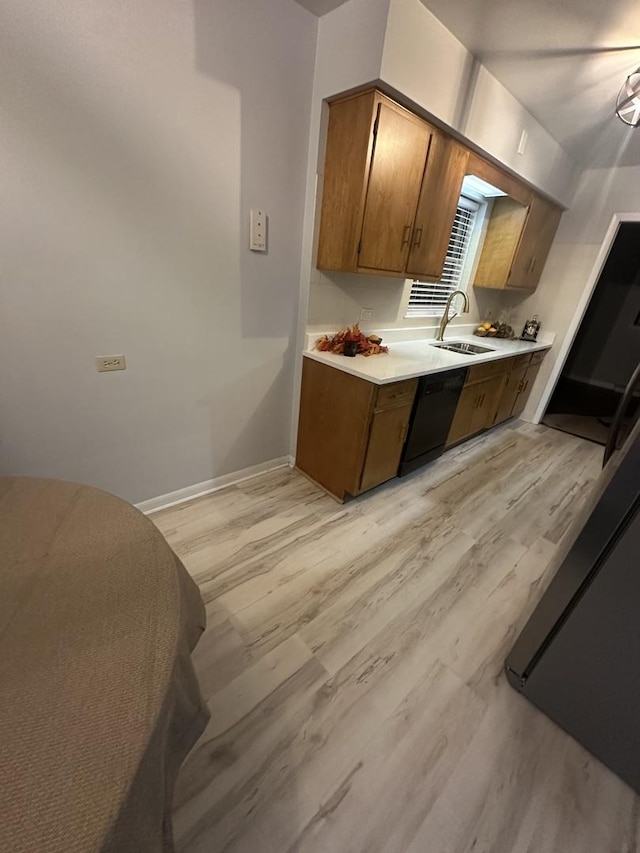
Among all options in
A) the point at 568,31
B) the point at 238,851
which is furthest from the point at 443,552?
the point at 568,31

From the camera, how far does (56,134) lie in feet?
4.09

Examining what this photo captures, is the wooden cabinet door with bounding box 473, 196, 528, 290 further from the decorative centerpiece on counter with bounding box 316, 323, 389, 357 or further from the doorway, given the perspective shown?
the decorative centerpiece on counter with bounding box 316, 323, 389, 357

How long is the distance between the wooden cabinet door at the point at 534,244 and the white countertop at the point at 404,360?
0.78m

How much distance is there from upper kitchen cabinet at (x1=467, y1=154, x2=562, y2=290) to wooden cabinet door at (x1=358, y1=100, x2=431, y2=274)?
143cm

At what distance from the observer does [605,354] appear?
4.60m

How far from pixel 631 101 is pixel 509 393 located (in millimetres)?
2197

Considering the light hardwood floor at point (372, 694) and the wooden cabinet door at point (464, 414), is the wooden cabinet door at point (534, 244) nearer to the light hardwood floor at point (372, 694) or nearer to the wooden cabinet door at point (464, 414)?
the wooden cabinet door at point (464, 414)

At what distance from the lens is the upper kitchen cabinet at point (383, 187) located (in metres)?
1.69

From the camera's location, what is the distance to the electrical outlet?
1.58 m

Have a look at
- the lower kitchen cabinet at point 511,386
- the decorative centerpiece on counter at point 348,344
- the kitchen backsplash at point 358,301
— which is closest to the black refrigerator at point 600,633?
the decorative centerpiece on counter at point 348,344

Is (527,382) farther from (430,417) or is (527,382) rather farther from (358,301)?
(358,301)

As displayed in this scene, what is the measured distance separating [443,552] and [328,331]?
5.15ft

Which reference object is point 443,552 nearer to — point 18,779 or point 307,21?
point 18,779

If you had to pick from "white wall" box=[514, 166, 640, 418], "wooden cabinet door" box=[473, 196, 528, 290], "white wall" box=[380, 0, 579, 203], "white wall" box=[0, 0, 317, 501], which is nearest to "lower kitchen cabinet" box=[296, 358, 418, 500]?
"white wall" box=[0, 0, 317, 501]
